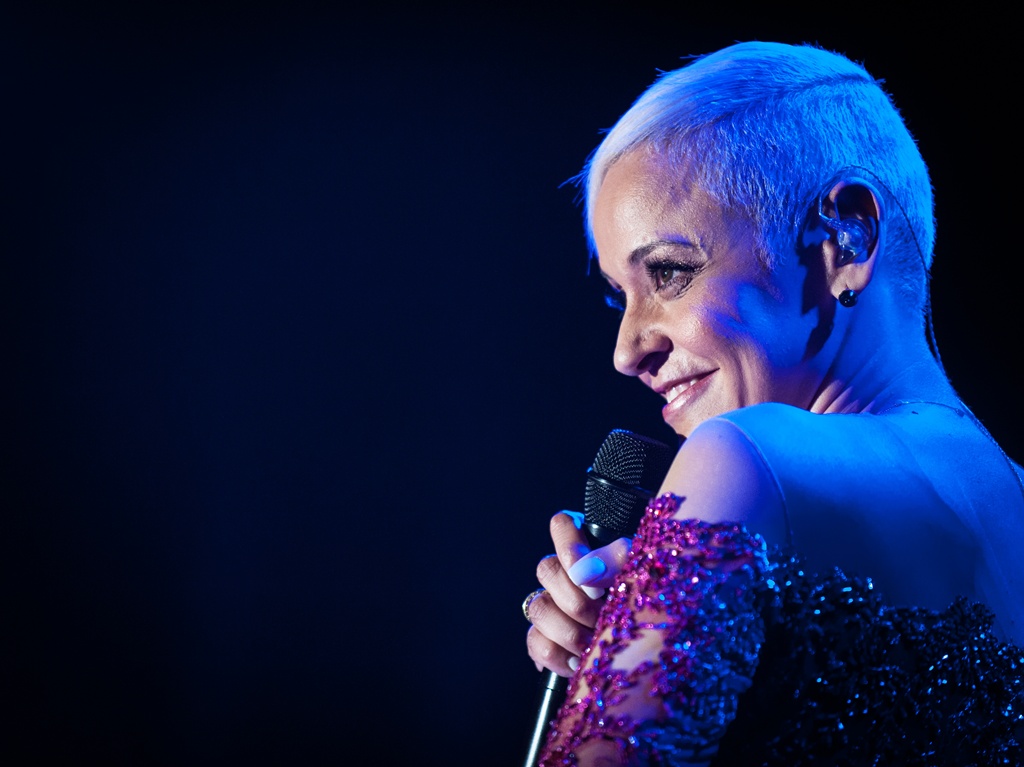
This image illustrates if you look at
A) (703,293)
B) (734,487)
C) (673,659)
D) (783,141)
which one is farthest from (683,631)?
(783,141)

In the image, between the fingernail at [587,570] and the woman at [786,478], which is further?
the fingernail at [587,570]

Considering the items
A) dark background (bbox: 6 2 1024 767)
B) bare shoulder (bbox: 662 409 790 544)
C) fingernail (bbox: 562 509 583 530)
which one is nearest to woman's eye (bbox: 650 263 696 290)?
fingernail (bbox: 562 509 583 530)

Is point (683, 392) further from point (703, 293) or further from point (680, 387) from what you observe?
point (703, 293)

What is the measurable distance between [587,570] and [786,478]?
0.42 meters

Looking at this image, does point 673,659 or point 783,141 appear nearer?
point 673,659

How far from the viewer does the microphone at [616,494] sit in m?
1.32

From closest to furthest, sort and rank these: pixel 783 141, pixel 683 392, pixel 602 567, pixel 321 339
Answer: pixel 602 567, pixel 783 141, pixel 683 392, pixel 321 339

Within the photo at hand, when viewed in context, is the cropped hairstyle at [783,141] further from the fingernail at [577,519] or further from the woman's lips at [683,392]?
the fingernail at [577,519]

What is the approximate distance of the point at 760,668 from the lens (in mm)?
896

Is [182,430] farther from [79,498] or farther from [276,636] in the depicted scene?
[276,636]

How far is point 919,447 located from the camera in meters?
1.06

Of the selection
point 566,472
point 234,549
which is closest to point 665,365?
point 566,472

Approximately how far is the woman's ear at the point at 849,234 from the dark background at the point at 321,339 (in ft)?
6.69

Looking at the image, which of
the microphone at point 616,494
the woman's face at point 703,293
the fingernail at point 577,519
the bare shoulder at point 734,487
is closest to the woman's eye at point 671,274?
the woman's face at point 703,293
